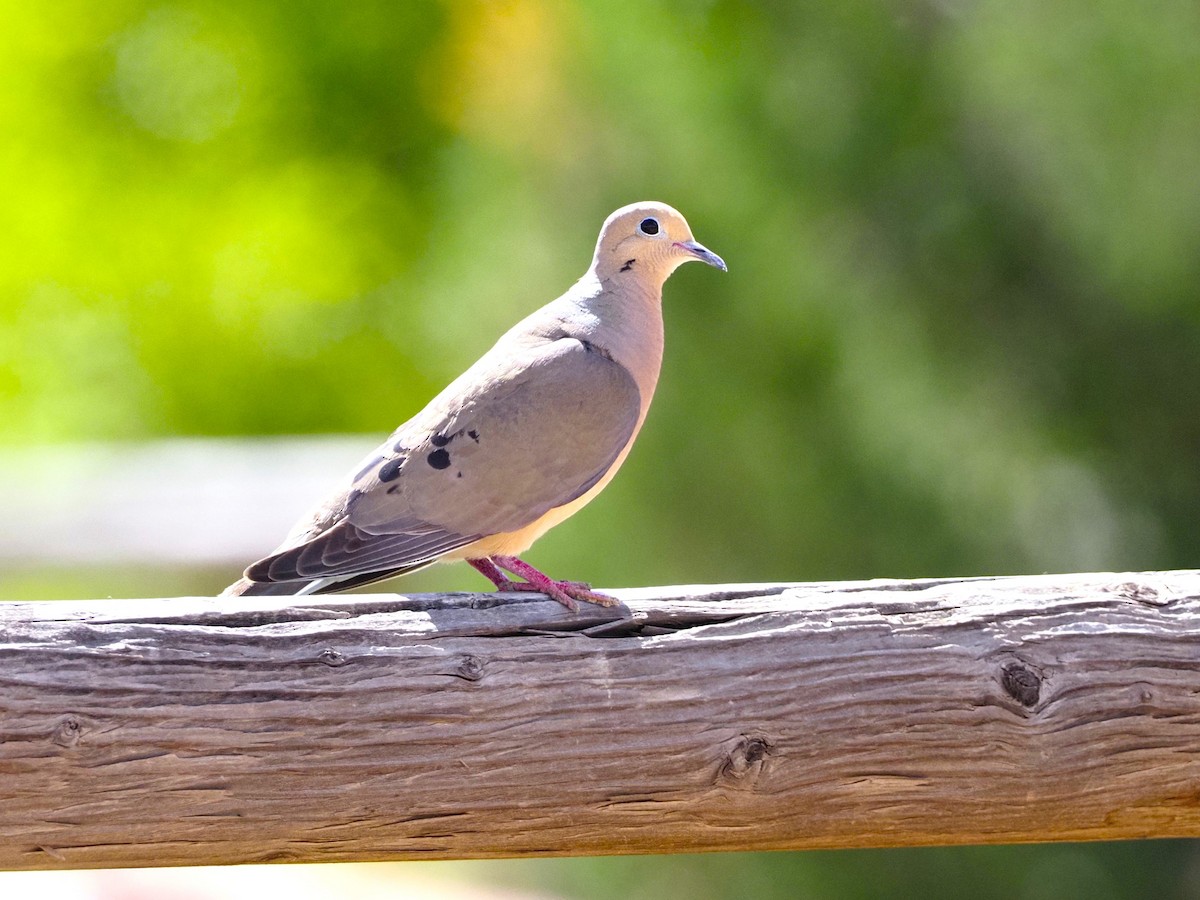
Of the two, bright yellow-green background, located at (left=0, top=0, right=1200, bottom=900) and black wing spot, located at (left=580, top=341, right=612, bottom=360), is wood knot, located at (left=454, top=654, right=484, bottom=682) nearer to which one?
black wing spot, located at (left=580, top=341, right=612, bottom=360)

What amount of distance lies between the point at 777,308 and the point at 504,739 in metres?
2.27

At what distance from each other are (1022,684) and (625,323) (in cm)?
82

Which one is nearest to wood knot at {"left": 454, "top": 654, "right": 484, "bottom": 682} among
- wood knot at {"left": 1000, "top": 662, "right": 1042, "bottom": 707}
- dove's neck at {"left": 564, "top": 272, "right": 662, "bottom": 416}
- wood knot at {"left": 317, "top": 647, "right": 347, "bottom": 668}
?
wood knot at {"left": 317, "top": 647, "right": 347, "bottom": 668}

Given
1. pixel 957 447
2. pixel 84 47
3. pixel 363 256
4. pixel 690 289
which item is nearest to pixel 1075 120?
pixel 957 447

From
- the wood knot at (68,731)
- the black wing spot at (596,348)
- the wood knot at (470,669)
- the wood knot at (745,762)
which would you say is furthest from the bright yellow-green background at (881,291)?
the wood knot at (68,731)

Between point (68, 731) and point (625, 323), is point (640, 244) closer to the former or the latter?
point (625, 323)

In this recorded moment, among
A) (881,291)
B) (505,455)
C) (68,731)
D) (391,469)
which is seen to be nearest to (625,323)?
(505,455)

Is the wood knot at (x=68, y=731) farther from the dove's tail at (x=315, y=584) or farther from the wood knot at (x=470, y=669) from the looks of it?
the dove's tail at (x=315, y=584)

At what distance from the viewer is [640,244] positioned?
1935 millimetres

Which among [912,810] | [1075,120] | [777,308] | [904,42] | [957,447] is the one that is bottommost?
[912,810]

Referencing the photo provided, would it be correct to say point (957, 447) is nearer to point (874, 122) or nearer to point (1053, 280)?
point (1053, 280)

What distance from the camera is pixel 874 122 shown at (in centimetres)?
331

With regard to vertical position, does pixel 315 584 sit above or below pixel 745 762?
above

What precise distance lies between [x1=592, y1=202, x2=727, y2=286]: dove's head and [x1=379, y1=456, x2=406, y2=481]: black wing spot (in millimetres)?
407
